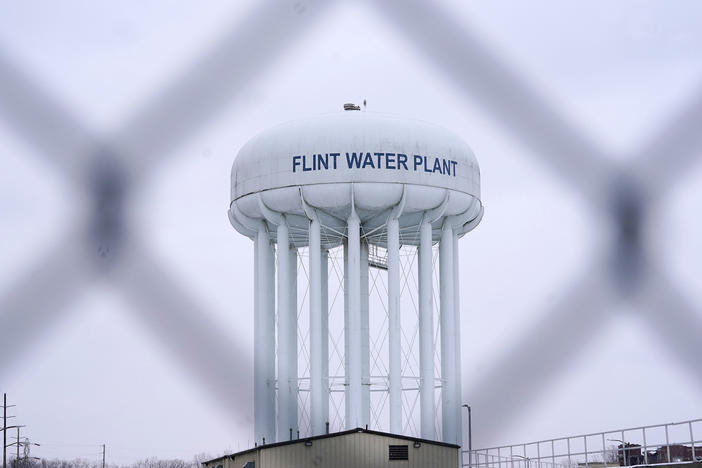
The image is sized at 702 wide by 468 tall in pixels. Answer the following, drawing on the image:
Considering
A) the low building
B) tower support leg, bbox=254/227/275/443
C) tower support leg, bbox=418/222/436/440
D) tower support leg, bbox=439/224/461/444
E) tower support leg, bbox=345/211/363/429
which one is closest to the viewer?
the low building

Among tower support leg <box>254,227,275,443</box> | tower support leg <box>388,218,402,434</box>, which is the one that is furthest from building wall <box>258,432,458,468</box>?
tower support leg <box>254,227,275,443</box>

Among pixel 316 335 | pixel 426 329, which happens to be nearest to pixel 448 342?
pixel 426 329

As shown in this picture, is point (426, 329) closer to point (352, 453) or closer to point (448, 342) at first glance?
point (448, 342)

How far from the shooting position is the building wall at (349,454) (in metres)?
32.0

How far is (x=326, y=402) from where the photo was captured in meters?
40.6

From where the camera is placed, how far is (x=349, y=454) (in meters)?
32.3

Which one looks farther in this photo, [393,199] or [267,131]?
[267,131]

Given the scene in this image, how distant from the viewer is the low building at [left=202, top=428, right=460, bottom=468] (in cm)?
3195

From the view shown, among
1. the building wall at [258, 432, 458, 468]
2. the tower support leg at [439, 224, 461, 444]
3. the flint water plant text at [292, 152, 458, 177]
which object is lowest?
the building wall at [258, 432, 458, 468]

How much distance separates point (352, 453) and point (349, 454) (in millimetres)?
294

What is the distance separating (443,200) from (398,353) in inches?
212

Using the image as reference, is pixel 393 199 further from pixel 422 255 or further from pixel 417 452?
pixel 417 452

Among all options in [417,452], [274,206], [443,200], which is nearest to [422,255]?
[443,200]

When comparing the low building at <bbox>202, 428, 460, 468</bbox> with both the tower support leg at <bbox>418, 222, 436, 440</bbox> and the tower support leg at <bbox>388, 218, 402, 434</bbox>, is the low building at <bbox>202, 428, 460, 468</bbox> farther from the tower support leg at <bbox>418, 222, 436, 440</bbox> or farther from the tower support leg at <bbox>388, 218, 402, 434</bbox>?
the tower support leg at <bbox>418, 222, 436, 440</bbox>
